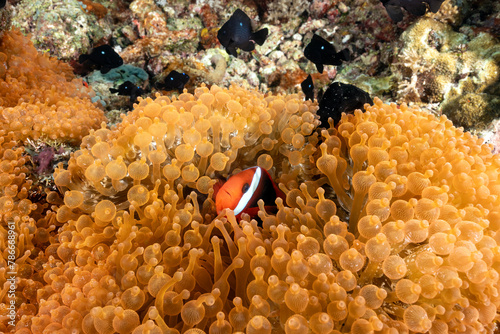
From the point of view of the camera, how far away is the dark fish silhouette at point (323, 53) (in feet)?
9.20

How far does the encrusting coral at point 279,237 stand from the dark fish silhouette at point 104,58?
209 centimetres

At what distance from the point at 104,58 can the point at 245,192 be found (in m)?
2.80

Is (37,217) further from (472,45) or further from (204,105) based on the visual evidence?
(472,45)

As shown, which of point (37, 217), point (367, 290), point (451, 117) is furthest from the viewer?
point (451, 117)

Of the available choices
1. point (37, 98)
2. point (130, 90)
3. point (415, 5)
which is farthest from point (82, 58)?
point (415, 5)

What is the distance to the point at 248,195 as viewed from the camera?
4.31ft

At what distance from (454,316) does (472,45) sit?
8.79 ft

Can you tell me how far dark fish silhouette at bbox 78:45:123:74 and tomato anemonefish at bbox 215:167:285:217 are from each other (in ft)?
8.71

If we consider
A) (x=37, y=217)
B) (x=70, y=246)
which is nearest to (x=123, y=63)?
(x=37, y=217)

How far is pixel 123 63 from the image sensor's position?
11.8 ft

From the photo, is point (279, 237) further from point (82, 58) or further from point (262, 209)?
point (82, 58)

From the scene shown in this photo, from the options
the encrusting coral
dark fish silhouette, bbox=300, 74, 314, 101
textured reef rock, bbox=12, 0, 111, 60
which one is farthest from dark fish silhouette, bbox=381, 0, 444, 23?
textured reef rock, bbox=12, 0, 111, 60

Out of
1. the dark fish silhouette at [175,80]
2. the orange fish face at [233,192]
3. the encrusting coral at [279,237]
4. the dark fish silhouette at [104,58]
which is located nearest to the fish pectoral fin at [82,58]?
the dark fish silhouette at [104,58]

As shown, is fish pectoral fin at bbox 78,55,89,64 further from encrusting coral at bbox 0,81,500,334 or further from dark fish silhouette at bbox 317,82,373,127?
dark fish silhouette at bbox 317,82,373,127
